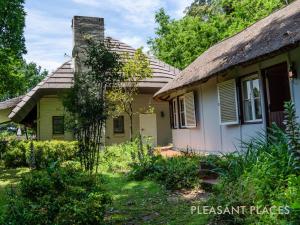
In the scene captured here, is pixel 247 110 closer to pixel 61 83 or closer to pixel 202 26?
pixel 61 83

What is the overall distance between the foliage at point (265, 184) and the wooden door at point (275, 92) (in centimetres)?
426

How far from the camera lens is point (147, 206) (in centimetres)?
722

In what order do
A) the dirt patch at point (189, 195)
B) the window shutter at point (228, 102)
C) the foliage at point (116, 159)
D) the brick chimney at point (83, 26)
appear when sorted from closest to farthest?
1. the dirt patch at point (189, 195)
2. the window shutter at point (228, 102)
3. the foliage at point (116, 159)
4. the brick chimney at point (83, 26)

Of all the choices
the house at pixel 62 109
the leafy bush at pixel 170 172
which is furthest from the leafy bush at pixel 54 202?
Answer: the house at pixel 62 109

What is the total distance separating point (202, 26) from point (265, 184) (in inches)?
1006

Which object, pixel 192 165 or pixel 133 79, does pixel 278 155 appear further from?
pixel 133 79

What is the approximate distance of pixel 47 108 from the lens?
796 inches

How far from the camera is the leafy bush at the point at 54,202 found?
190 inches

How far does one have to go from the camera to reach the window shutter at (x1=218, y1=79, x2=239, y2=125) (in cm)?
1193

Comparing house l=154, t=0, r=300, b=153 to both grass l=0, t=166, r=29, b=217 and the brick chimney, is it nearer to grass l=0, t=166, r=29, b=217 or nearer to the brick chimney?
the brick chimney

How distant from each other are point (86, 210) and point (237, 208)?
213 cm

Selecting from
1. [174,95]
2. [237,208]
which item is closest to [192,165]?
[237,208]

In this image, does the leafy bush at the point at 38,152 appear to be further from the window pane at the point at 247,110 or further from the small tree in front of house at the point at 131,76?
the window pane at the point at 247,110

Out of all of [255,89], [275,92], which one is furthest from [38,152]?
[275,92]
